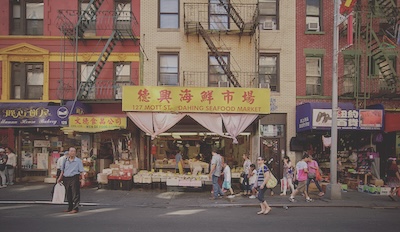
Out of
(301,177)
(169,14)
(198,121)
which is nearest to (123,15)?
(169,14)

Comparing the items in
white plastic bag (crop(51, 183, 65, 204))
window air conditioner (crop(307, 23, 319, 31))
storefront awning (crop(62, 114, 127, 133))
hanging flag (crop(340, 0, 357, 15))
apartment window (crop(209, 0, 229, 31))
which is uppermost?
apartment window (crop(209, 0, 229, 31))

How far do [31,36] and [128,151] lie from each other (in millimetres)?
7195

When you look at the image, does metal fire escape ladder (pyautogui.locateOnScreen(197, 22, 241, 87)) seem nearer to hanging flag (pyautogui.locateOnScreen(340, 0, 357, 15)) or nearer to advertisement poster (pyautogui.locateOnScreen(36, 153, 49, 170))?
hanging flag (pyautogui.locateOnScreen(340, 0, 357, 15))

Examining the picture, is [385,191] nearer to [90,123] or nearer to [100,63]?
[90,123]

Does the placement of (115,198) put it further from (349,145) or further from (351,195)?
(349,145)

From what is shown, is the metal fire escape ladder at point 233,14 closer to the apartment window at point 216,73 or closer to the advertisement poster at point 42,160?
the apartment window at point 216,73

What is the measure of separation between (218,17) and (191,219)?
38.6ft

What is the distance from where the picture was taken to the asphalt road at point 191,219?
8828mm

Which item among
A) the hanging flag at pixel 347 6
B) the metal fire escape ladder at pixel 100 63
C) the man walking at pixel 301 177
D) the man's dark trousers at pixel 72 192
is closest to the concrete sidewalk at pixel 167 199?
the man walking at pixel 301 177

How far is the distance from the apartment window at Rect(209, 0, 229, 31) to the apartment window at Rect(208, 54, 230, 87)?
1474 millimetres

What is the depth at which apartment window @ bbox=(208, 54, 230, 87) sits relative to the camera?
732 inches

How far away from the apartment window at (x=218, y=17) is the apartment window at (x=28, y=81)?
28.5 feet

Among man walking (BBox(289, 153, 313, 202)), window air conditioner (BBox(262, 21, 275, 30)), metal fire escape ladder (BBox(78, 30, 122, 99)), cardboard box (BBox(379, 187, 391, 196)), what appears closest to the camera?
man walking (BBox(289, 153, 313, 202))

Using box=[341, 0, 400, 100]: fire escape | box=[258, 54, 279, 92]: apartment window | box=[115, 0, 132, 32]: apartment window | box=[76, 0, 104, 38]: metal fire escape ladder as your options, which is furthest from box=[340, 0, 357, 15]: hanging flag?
box=[76, 0, 104, 38]: metal fire escape ladder
